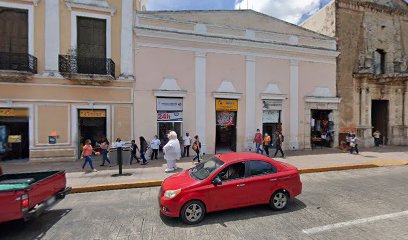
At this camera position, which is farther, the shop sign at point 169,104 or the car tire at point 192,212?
the shop sign at point 169,104

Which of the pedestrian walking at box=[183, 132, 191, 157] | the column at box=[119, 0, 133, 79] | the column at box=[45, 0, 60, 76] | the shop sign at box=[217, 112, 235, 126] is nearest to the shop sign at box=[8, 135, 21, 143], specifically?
the column at box=[45, 0, 60, 76]

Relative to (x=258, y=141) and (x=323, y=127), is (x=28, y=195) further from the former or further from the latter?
(x=323, y=127)

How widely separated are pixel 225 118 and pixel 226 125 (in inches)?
17.6

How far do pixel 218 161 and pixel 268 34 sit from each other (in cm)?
1128

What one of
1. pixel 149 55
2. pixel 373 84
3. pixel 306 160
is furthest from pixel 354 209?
pixel 373 84

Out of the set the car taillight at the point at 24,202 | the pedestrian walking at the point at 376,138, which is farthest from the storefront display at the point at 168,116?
the pedestrian walking at the point at 376,138

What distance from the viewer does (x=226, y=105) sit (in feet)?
42.8

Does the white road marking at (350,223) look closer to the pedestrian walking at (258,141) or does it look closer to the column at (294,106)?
the pedestrian walking at (258,141)

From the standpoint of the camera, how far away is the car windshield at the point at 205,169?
16.2 ft

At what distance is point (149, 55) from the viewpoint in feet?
38.5

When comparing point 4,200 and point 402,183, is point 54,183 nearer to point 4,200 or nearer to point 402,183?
point 4,200

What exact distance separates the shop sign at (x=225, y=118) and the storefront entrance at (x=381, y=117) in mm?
12577

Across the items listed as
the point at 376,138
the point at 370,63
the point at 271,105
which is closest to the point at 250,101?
the point at 271,105

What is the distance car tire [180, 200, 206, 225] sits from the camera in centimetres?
451
